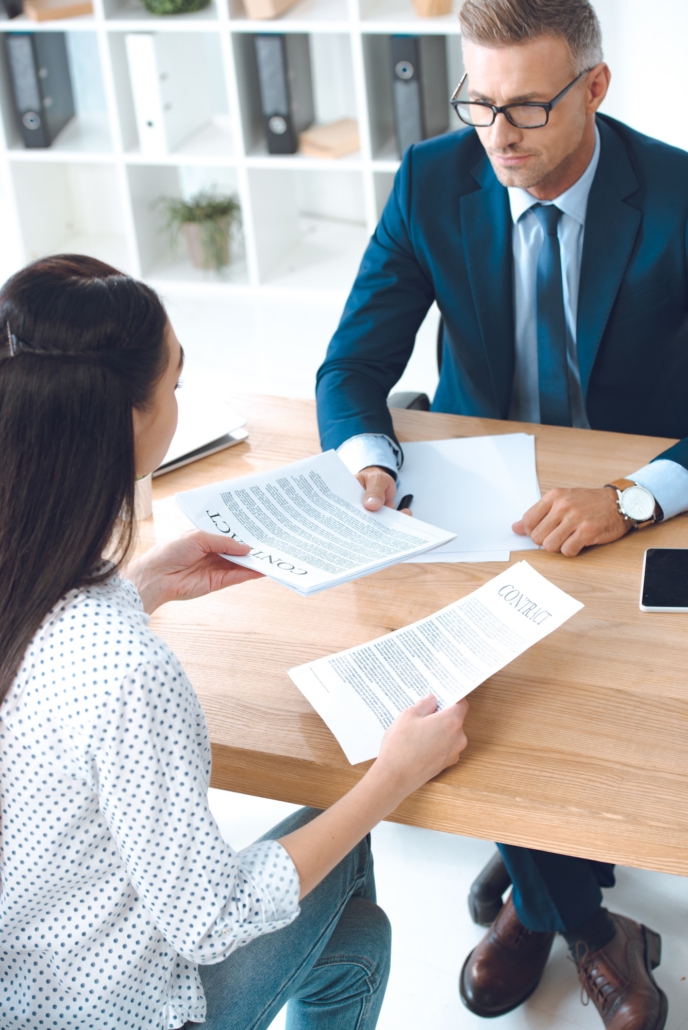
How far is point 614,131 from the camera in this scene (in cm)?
172

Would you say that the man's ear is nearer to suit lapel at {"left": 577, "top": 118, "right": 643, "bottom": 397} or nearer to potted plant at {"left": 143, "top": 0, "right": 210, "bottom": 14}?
suit lapel at {"left": 577, "top": 118, "right": 643, "bottom": 397}

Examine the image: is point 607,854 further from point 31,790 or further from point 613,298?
point 613,298

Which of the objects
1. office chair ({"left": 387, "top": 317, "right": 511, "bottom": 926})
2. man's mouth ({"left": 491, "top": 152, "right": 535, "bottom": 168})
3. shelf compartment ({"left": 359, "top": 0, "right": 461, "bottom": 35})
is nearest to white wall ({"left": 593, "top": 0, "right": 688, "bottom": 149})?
shelf compartment ({"left": 359, "top": 0, "right": 461, "bottom": 35})

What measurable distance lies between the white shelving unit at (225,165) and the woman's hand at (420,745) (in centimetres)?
277

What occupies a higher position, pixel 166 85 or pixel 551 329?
pixel 166 85

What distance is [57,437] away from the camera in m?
0.84

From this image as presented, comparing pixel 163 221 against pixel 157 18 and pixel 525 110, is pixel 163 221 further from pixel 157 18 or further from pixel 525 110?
pixel 525 110

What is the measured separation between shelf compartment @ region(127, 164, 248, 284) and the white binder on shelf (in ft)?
0.67

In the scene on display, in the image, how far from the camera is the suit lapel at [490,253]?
1.73 meters

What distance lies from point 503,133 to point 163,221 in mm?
2924

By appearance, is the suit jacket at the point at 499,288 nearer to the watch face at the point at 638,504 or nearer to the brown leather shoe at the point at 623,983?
the watch face at the point at 638,504

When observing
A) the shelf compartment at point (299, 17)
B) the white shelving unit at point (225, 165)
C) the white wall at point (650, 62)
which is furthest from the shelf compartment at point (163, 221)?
the white wall at point (650, 62)

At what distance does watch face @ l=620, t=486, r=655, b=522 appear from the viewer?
1.34m

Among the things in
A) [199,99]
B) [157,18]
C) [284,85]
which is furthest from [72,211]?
[284,85]
